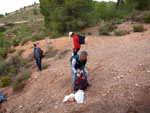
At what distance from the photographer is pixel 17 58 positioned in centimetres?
978

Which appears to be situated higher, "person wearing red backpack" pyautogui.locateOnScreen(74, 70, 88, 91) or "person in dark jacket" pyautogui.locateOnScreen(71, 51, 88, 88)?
"person in dark jacket" pyautogui.locateOnScreen(71, 51, 88, 88)

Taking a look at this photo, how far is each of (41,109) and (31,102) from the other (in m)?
0.79

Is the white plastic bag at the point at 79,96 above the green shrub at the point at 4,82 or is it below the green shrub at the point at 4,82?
above

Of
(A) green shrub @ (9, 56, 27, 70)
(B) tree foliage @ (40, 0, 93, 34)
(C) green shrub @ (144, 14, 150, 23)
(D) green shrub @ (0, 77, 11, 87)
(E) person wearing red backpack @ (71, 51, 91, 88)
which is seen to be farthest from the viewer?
(B) tree foliage @ (40, 0, 93, 34)

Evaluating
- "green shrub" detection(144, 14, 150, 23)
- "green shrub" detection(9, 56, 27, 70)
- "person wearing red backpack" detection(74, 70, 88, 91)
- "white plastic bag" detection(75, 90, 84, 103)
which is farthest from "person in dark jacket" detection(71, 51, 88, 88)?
"green shrub" detection(144, 14, 150, 23)

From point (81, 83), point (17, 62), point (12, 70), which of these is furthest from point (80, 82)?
point (17, 62)

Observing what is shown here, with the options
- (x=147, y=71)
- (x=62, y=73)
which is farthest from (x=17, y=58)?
(x=147, y=71)

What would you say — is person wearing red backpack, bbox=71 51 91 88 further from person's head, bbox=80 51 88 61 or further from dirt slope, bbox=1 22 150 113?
dirt slope, bbox=1 22 150 113

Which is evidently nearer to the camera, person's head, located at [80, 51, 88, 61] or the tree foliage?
person's head, located at [80, 51, 88, 61]

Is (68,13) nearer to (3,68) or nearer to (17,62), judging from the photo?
(17,62)

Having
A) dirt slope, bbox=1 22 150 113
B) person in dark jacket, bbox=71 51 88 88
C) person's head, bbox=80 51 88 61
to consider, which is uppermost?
person's head, bbox=80 51 88 61

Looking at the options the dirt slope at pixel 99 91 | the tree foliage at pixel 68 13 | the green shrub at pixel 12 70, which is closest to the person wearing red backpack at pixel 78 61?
the dirt slope at pixel 99 91

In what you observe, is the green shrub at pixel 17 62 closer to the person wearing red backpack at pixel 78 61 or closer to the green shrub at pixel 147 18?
the person wearing red backpack at pixel 78 61

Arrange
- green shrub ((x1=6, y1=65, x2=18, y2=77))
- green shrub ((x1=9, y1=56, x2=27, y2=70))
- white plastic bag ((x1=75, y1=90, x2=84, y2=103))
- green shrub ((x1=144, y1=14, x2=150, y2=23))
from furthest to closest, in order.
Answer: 1. green shrub ((x1=144, y1=14, x2=150, y2=23))
2. green shrub ((x1=9, y1=56, x2=27, y2=70))
3. green shrub ((x1=6, y1=65, x2=18, y2=77))
4. white plastic bag ((x1=75, y1=90, x2=84, y2=103))
